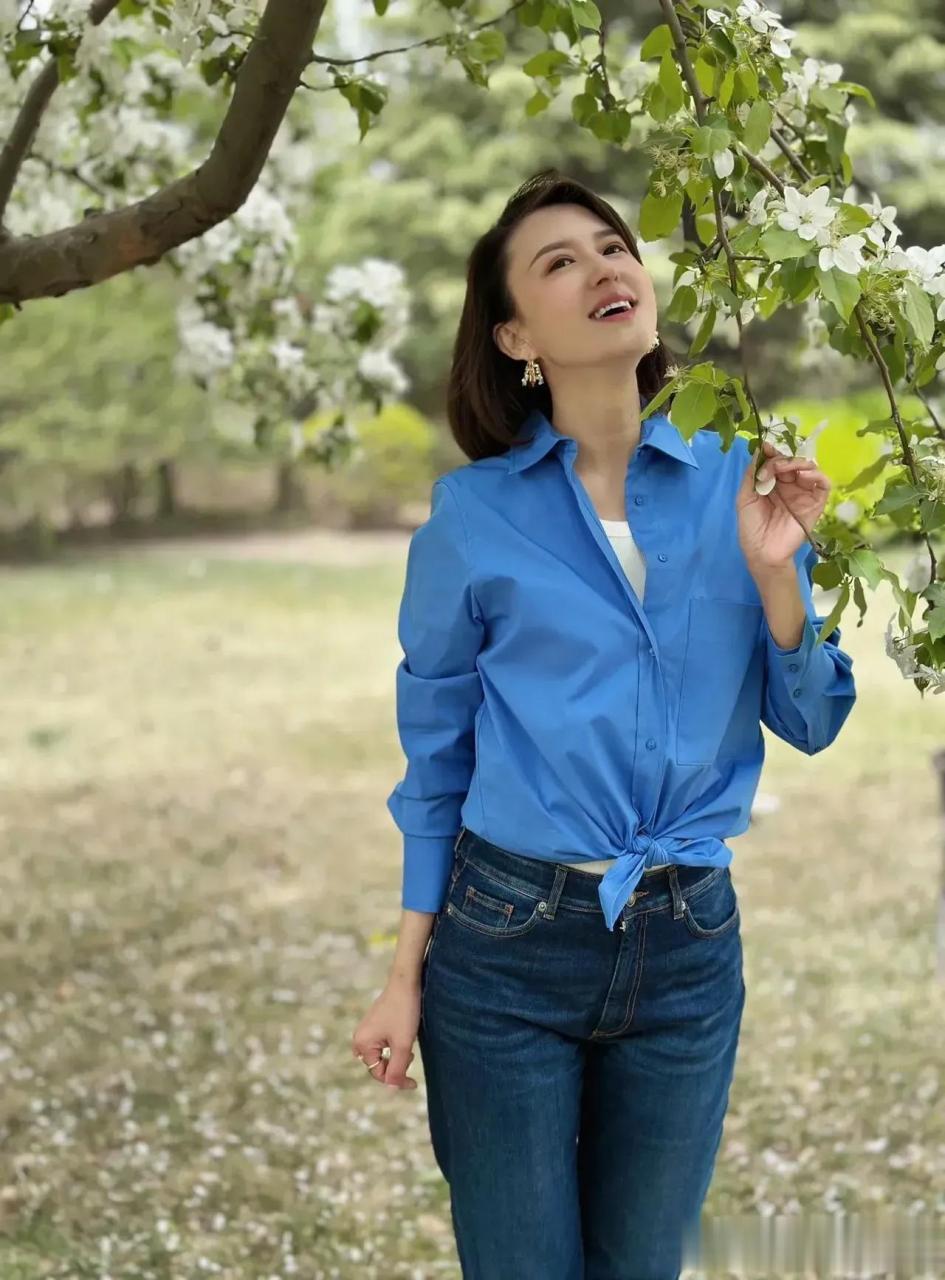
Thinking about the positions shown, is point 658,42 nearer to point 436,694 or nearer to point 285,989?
point 436,694

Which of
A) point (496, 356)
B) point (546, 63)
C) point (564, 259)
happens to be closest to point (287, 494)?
point (546, 63)

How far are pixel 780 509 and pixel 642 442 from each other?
0.72ft

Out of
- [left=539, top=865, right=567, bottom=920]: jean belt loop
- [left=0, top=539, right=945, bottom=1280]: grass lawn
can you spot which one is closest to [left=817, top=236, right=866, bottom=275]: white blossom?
[left=539, top=865, right=567, bottom=920]: jean belt loop

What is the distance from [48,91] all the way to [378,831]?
433 centimetres

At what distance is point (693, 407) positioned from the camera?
1377 millimetres

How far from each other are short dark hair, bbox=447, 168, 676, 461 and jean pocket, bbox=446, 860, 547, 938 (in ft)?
1.80

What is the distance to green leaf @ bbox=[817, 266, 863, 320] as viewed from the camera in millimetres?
1322

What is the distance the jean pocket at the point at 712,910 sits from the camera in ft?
5.67

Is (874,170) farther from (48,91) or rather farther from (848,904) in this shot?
(48,91)

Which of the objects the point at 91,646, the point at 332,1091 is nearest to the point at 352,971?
the point at 332,1091

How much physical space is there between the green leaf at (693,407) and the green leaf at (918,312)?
0.69 ft

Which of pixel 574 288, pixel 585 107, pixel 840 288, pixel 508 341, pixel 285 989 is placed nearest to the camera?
pixel 840 288

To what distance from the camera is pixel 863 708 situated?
28.2 ft

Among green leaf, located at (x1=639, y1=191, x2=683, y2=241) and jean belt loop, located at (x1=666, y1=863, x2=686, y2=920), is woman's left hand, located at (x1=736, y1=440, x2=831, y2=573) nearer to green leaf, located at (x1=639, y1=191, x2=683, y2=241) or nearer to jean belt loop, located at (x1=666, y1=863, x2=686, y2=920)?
green leaf, located at (x1=639, y1=191, x2=683, y2=241)
